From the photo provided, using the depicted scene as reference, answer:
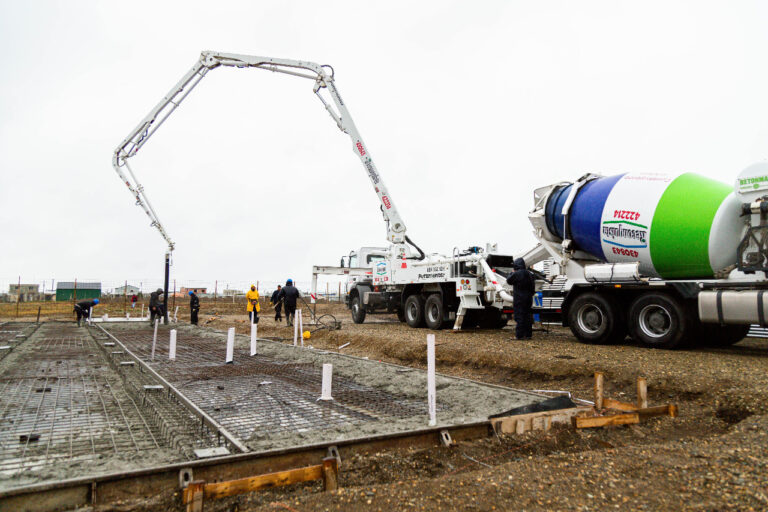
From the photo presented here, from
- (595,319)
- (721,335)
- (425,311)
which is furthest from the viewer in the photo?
(425,311)

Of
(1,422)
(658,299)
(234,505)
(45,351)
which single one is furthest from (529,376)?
(45,351)

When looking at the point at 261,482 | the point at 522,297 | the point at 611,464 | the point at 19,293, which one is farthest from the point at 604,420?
the point at 19,293

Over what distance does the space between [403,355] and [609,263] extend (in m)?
4.42

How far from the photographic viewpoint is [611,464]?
3699 mm

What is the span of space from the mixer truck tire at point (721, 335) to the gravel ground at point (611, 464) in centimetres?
213

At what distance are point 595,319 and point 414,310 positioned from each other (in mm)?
6057

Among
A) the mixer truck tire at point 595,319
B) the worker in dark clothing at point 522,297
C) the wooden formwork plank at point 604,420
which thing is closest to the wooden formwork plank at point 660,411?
the wooden formwork plank at point 604,420

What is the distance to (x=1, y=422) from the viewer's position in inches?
200

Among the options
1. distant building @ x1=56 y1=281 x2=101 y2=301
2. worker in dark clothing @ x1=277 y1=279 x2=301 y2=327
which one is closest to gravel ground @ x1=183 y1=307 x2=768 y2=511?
worker in dark clothing @ x1=277 y1=279 x2=301 y2=327

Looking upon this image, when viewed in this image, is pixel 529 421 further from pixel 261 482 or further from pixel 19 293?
pixel 19 293

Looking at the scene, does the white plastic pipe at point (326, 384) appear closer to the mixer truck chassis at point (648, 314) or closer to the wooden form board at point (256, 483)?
the wooden form board at point (256, 483)

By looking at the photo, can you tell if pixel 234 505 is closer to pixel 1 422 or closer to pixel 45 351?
pixel 1 422

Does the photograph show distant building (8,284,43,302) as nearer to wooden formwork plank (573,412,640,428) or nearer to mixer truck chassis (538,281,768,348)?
mixer truck chassis (538,281,768,348)

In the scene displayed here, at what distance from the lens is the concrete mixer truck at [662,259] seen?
816 cm
